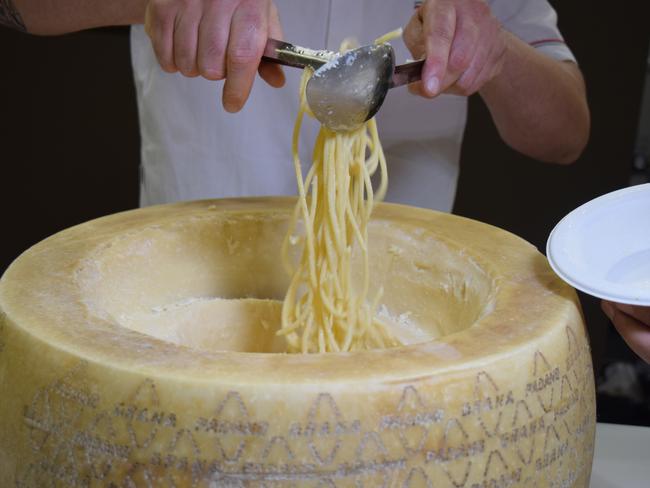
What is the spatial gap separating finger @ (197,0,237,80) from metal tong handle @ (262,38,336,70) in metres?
0.05

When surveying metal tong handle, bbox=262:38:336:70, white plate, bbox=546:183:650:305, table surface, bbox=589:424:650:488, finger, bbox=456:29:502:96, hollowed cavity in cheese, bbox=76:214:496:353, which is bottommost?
table surface, bbox=589:424:650:488

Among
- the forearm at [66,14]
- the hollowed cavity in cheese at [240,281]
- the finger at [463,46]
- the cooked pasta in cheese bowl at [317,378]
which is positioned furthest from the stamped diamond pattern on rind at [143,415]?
the forearm at [66,14]

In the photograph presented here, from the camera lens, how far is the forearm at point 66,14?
4.82 feet

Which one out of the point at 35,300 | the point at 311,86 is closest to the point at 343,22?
the point at 311,86

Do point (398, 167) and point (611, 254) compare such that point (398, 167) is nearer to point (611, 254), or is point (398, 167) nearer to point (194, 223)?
point (194, 223)

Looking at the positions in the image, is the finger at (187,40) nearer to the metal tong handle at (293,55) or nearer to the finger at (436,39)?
the metal tong handle at (293,55)

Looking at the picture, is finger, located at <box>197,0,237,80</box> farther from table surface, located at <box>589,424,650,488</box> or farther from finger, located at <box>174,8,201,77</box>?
table surface, located at <box>589,424,650,488</box>

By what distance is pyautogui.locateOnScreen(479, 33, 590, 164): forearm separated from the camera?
5.24 ft

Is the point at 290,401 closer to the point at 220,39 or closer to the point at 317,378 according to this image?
the point at 317,378

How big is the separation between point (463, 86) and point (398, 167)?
479 mm

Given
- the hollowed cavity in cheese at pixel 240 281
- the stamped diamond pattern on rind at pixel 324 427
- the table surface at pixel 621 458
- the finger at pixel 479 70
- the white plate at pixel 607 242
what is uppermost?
the finger at pixel 479 70

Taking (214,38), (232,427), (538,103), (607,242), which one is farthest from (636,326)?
(538,103)

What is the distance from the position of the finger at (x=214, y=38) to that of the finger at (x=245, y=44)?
1 centimetres

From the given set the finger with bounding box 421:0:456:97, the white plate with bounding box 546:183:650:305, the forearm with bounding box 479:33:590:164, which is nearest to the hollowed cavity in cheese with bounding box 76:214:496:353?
the white plate with bounding box 546:183:650:305
